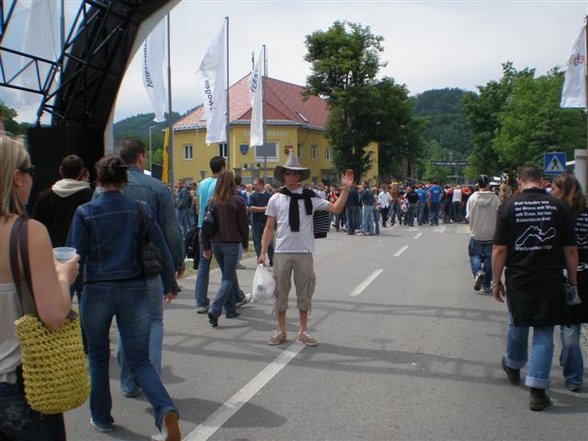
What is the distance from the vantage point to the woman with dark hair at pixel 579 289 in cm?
548

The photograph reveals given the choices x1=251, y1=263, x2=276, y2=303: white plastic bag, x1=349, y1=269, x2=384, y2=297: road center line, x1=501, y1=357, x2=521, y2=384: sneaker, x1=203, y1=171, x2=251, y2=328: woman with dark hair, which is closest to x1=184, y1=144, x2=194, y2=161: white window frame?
x1=349, y1=269, x2=384, y2=297: road center line

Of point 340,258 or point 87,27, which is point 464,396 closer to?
point 87,27

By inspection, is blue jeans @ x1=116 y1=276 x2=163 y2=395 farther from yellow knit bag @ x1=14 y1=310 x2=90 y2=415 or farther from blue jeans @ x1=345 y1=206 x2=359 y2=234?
blue jeans @ x1=345 y1=206 x2=359 y2=234

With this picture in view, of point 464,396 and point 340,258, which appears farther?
point 340,258

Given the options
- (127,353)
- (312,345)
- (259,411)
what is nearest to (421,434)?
(259,411)

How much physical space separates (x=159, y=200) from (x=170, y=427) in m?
1.89

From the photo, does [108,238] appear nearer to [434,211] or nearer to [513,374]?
[513,374]

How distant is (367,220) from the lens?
81.1ft

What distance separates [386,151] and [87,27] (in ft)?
199

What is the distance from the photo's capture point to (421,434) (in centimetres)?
462

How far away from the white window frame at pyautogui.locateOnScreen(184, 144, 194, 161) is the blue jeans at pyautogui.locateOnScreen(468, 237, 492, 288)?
56556 mm

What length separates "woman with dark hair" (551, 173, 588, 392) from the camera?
18.0 feet

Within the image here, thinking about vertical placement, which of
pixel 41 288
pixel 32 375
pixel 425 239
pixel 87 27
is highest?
pixel 87 27

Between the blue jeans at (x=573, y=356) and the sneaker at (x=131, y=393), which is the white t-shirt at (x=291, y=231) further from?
the blue jeans at (x=573, y=356)
